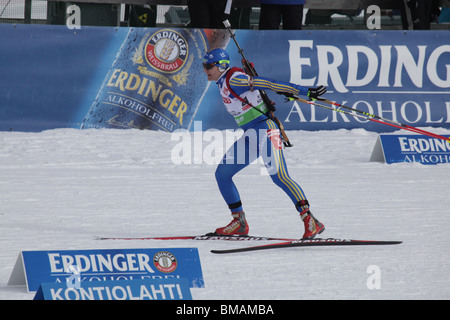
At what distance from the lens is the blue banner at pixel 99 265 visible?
4.44 metres

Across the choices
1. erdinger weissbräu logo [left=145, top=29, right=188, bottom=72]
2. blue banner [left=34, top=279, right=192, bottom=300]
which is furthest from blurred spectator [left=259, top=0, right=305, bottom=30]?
blue banner [left=34, top=279, right=192, bottom=300]

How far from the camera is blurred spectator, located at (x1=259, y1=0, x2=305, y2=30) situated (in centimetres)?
1154

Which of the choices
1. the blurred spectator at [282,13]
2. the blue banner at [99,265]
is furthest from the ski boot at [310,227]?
the blurred spectator at [282,13]

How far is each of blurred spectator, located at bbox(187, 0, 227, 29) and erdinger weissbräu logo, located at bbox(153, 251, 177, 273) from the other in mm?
7477

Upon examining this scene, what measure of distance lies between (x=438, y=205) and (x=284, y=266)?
107 inches

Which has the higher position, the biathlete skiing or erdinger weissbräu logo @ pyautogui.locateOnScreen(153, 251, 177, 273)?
the biathlete skiing

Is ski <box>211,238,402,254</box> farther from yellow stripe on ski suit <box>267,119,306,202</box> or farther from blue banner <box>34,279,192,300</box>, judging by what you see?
blue banner <box>34,279,192,300</box>

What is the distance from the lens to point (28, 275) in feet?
14.8

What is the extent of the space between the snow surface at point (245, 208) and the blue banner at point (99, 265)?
0.17m

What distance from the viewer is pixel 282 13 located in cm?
1170

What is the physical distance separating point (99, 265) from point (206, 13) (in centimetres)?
767

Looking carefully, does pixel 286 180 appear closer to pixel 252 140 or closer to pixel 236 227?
pixel 252 140

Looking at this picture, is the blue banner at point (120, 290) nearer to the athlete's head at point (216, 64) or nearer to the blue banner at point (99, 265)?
the blue banner at point (99, 265)

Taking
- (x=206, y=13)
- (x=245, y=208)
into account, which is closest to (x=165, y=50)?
(x=206, y=13)
